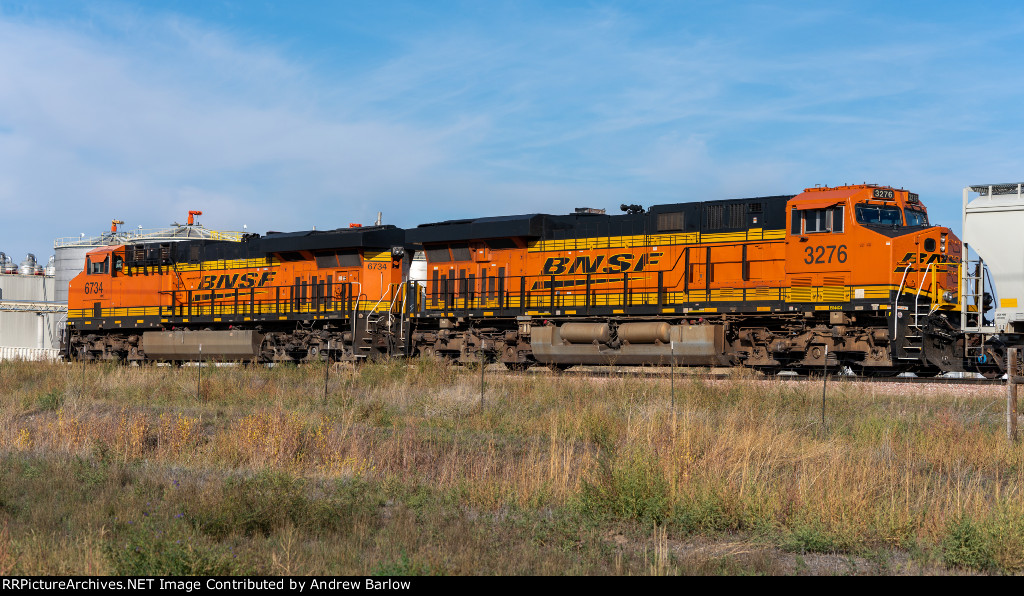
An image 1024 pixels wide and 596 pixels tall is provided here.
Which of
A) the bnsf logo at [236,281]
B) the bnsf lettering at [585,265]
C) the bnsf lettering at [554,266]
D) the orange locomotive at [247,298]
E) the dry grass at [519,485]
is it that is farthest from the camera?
the bnsf logo at [236,281]

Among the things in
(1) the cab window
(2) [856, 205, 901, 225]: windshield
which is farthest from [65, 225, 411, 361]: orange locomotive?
(2) [856, 205, 901, 225]: windshield

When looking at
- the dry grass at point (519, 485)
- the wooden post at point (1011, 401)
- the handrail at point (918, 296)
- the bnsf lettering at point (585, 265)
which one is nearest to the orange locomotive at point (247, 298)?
the bnsf lettering at point (585, 265)

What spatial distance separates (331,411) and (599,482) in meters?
6.51

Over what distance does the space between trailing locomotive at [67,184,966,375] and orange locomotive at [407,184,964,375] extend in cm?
3

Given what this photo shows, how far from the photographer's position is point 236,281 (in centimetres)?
2680

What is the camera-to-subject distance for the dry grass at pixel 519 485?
634cm

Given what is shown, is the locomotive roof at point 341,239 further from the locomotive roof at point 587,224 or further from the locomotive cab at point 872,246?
the locomotive cab at point 872,246

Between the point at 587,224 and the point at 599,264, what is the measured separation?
3.39 ft

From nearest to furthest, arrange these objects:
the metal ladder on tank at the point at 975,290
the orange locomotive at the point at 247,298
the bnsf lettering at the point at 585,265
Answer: the metal ladder on tank at the point at 975,290 < the bnsf lettering at the point at 585,265 < the orange locomotive at the point at 247,298

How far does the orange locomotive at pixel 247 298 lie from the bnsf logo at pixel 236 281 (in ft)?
0.12

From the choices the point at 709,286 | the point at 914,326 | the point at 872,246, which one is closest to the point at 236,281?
the point at 709,286

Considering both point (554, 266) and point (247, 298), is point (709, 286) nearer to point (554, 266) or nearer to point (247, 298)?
point (554, 266)

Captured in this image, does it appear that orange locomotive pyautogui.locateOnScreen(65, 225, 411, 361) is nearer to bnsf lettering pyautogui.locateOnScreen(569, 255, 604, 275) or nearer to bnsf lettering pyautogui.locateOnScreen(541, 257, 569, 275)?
bnsf lettering pyautogui.locateOnScreen(541, 257, 569, 275)
